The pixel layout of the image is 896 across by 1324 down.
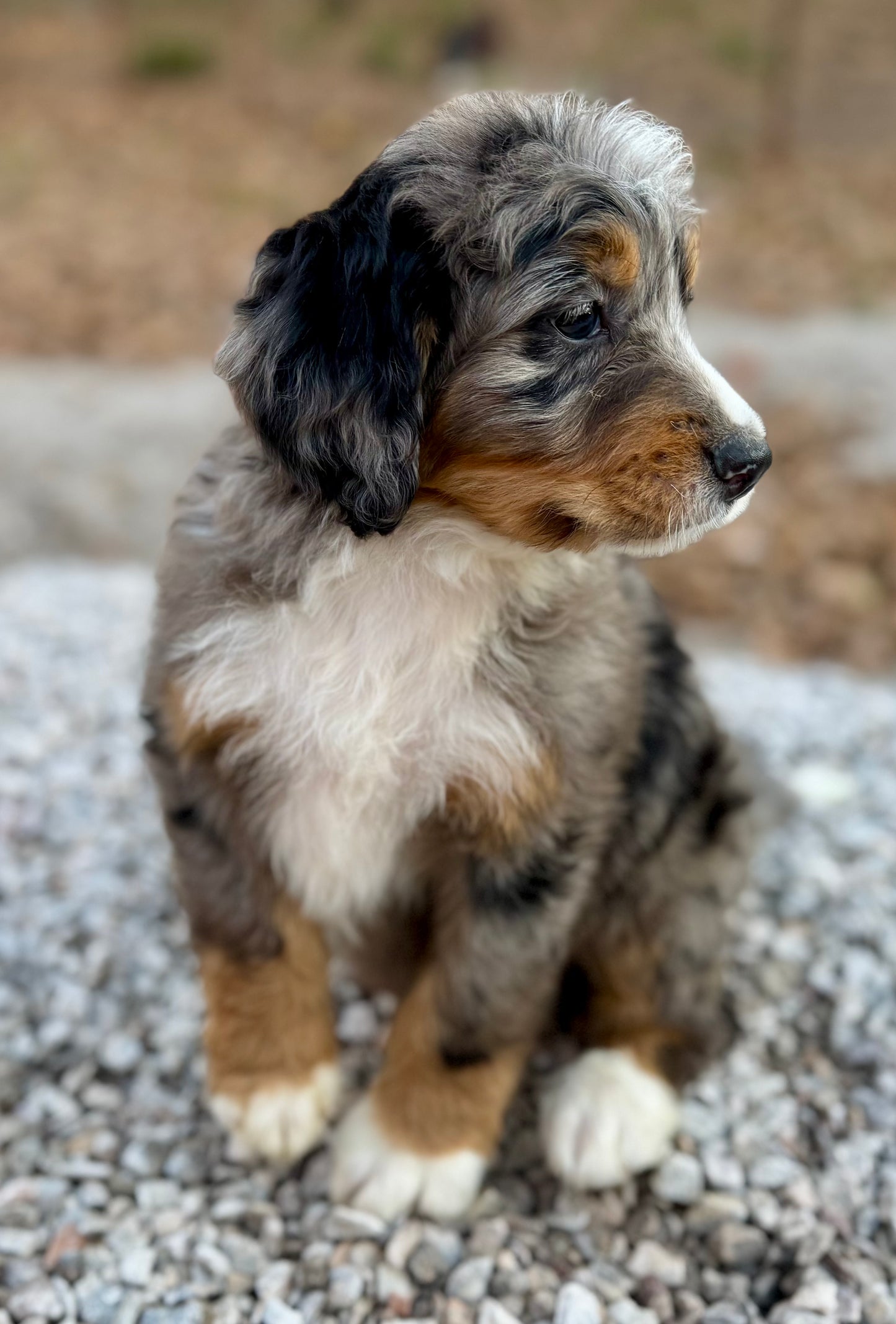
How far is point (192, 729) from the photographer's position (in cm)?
262

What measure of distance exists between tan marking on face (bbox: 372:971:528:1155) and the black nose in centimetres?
128

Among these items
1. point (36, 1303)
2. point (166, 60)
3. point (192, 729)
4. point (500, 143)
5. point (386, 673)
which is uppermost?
point (500, 143)

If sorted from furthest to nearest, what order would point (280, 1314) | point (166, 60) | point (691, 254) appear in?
point (166, 60) → point (280, 1314) → point (691, 254)

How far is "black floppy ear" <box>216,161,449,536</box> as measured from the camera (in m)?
2.20

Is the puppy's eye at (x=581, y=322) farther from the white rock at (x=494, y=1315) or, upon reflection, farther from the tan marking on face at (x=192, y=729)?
the white rock at (x=494, y=1315)

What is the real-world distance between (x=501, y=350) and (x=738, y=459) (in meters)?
0.48

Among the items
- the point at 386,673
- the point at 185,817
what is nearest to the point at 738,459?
the point at 386,673

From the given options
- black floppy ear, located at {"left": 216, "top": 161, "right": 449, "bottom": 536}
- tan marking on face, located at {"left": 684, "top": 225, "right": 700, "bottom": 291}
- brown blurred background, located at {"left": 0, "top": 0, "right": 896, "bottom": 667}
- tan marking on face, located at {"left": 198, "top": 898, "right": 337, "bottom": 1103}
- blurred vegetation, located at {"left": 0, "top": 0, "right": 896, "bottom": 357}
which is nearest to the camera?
black floppy ear, located at {"left": 216, "top": 161, "right": 449, "bottom": 536}

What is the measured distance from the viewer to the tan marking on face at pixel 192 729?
8.53 feet

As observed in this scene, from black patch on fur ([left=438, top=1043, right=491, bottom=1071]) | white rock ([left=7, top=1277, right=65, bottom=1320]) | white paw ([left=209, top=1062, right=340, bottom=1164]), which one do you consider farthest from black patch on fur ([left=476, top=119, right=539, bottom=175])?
white rock ([left=7, top=1277, right=65, bottom=1320])

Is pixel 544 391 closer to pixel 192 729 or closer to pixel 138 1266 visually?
pixel 192 729

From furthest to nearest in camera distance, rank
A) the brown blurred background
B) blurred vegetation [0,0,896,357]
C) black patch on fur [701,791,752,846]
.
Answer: blurred vegetation [0,0,896,357] < the brown blurred background < black patch on fur [701,791,752,846]

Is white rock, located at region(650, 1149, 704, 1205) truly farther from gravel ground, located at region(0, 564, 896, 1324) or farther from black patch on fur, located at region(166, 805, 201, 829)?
black patch on fur, located at region(166, 805, 201, 829)

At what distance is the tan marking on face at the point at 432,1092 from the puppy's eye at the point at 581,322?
143cm
